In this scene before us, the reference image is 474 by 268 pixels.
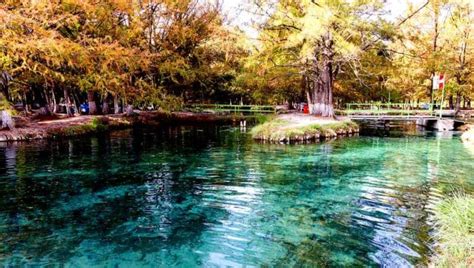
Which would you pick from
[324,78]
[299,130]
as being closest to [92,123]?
[299,130]

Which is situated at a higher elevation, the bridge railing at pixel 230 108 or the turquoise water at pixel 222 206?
the bridge railing at pixel 230 108

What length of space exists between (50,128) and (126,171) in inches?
576

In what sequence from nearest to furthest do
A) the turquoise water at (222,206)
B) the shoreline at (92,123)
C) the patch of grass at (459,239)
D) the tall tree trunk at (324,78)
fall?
the patch of grass at (459,239)
the turquoise water at (222,206)
the shoreline at (92,123)
the tall tree trunk at (324,78)

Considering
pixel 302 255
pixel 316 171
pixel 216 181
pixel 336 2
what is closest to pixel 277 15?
pixel 336 2

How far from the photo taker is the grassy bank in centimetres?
2566

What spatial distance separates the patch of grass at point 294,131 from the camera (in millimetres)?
25612

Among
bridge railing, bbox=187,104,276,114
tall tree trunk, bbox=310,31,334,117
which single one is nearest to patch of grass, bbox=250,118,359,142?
tall tree trunk, bbox=310,31,334,117

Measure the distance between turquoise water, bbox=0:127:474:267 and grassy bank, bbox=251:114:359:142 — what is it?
4.27 m

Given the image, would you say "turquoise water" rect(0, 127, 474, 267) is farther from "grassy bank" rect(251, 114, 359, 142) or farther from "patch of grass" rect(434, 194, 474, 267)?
"grassy bank" rect(251, 114, 359, 142)

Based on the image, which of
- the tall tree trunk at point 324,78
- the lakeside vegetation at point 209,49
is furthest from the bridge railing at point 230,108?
the tall tree trunk at point 324,78

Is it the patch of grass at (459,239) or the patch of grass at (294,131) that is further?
the patch of grass at (294,131)

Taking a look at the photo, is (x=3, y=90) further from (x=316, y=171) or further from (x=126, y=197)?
(x=316, y=171)

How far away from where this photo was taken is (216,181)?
14305 millimetres

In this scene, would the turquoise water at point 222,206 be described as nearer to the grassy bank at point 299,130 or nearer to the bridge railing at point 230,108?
the grassy bank at point 299,130
